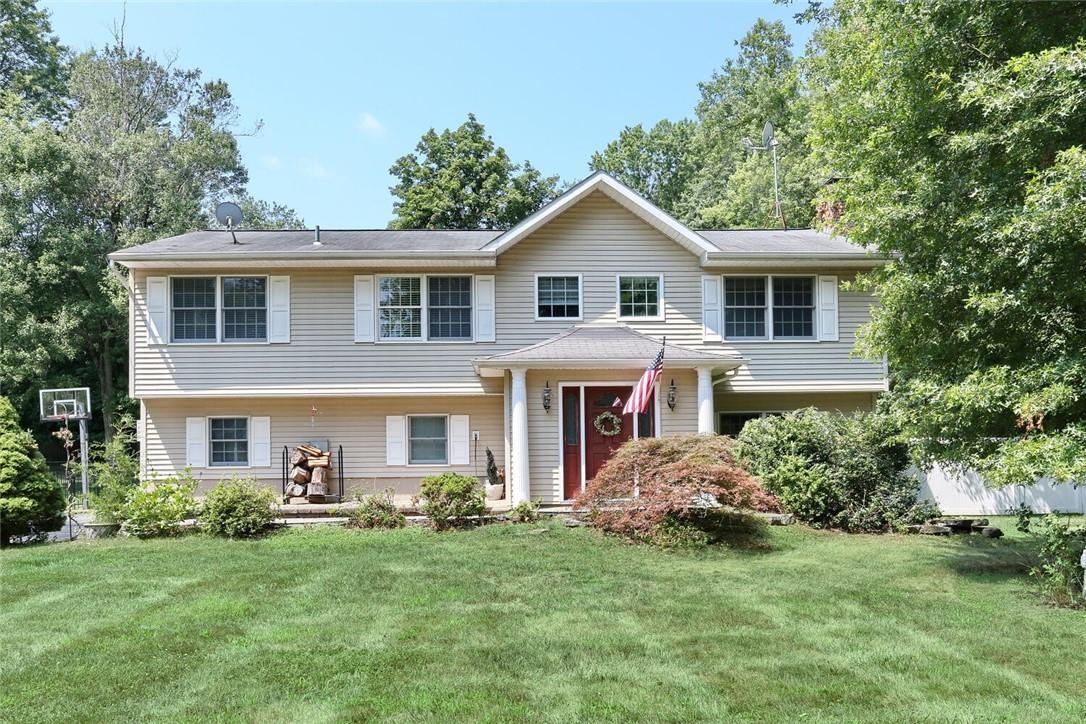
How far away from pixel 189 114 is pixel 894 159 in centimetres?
2870

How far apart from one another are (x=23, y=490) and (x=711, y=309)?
39.8 ft

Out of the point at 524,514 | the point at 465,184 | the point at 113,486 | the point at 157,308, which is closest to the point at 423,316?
the point at 524,514

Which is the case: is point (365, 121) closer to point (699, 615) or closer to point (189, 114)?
point (189, 114)

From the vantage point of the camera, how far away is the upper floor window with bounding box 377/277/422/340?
15172 millimetres

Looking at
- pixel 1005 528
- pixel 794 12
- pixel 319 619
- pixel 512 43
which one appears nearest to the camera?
pixel 319 619

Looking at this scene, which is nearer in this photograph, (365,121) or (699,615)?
(699,615)

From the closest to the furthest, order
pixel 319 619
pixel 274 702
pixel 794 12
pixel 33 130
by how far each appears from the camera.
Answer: pixel 274 702, pixel 319 619, pixel 794 12, pixel 33 130

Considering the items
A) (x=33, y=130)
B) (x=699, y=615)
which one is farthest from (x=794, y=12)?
(x=33, y=130)

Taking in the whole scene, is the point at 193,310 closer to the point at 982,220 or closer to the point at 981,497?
the point at 982,220

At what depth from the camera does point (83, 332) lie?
25078 mm

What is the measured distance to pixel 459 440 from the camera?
15.4m

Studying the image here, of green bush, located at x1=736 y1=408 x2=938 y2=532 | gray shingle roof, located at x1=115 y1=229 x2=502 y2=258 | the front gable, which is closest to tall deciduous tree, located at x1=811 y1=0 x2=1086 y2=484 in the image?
green bush, located at x1=736 y1=408 x2=938 y2=532

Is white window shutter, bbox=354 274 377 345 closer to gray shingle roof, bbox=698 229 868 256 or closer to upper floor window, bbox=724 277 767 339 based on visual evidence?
gray shingle roof, bbox=698 229 868 256

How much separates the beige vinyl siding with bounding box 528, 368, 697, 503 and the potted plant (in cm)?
78
